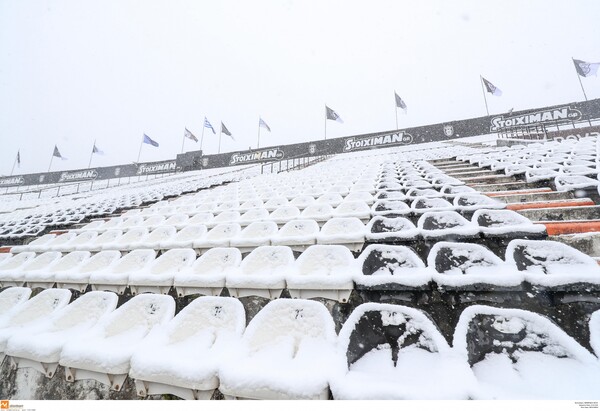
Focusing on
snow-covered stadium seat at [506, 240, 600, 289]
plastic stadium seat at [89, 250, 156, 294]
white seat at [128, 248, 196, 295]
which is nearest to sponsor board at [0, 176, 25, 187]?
plastic stadium seat at [89, 250, 156, 294]

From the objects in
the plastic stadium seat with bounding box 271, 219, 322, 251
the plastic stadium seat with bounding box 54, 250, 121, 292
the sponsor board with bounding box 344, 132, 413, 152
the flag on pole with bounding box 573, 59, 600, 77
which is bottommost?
the plastic stadium seat with bounding box 54, 250, 121, 292

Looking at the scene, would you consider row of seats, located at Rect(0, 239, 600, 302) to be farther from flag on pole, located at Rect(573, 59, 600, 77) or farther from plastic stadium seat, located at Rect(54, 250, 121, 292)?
flag on pole, located at Rect(573, 59, 600, 77)

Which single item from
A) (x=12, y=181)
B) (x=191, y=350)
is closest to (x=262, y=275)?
(x=191, y=350)

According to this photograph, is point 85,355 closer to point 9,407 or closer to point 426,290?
point 9,407

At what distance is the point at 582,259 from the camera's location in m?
1.64

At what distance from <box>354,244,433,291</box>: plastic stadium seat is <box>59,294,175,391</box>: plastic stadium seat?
4.70 ft

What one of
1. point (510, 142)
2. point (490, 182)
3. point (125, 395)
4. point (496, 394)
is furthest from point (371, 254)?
point (510, 142)

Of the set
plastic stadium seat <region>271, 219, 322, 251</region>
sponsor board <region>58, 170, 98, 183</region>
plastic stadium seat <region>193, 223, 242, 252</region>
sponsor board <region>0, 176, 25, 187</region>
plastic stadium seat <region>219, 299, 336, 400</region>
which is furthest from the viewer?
sponsor board <region>0, 176, 25, 187</region>

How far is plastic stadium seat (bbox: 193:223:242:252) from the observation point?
3104 mm

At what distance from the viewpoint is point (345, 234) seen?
2.70 meters

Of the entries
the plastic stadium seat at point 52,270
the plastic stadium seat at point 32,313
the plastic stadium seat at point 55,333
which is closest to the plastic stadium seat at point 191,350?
the plastic stadium seat at point 55,333

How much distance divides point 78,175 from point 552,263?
1142 inches

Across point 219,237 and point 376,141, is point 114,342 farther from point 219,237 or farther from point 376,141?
point 376,141

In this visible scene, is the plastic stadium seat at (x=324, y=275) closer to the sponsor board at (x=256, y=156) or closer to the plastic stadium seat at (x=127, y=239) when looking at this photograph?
the plastic stadium seat at (x=127, y=239)
